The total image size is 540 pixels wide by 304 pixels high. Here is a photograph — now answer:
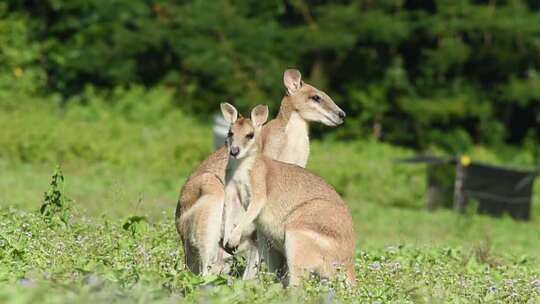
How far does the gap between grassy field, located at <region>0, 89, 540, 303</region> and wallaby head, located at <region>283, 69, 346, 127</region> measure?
1240 millimetres

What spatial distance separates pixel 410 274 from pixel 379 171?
Result: 42.3 ft

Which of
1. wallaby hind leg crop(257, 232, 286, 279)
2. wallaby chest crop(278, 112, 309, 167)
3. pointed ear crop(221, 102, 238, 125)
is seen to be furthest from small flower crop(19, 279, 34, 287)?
wallaby chest crop(278, 112, 309, 167)

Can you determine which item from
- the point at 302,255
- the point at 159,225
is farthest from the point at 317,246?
the point at 159,225

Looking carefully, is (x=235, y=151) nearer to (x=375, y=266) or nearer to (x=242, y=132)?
(x=242, y=132)

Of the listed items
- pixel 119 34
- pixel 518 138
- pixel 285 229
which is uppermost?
pixel 285 229

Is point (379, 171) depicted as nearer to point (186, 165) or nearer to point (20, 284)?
point (186, 165)

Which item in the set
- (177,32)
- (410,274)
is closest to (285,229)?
(410,274)

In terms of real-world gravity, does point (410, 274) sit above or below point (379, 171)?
above

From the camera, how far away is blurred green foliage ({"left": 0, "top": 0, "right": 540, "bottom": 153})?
2634cm

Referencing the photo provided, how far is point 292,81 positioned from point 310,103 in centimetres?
28

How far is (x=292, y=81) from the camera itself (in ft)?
36.9

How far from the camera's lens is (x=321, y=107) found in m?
11.1

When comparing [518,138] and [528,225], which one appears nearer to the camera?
[528,225]

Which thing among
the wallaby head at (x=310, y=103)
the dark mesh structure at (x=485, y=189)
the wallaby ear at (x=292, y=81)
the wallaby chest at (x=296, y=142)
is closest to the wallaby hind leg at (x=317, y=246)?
the wallaby chest at (x=296, y=142)
